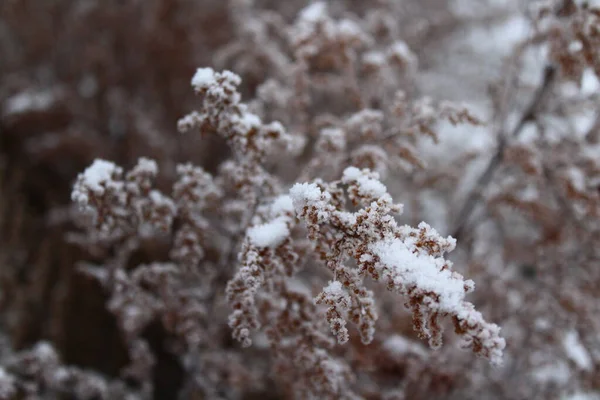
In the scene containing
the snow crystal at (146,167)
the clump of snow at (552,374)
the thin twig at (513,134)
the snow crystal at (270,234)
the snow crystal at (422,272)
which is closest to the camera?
the snow crystal at (422,272)

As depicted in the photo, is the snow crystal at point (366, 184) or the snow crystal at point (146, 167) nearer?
the snow crystal at point (366, 184)

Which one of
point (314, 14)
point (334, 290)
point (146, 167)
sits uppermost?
point (314, 14)

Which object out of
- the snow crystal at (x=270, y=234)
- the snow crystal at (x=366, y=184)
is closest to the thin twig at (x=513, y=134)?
the snow crystal at (x=366, y=184)

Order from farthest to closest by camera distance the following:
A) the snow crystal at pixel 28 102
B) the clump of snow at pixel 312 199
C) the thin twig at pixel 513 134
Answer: the snow crystal at pixel 28 102 < the thin twig at pixel 513 134 < the clump of snow at pixel 312 199

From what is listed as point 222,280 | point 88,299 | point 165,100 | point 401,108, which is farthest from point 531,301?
point 165,100

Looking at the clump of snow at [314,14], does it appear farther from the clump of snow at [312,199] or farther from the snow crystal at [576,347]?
the snow crystal at [576,347]

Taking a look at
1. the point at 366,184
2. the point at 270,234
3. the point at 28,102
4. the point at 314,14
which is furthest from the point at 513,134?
the point at 28,102

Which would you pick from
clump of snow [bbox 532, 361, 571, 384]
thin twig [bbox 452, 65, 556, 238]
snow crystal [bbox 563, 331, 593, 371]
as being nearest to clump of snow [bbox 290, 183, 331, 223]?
thin twig [bbox 452, 65, 556, 238]

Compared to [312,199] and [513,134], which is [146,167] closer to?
[312,199]
